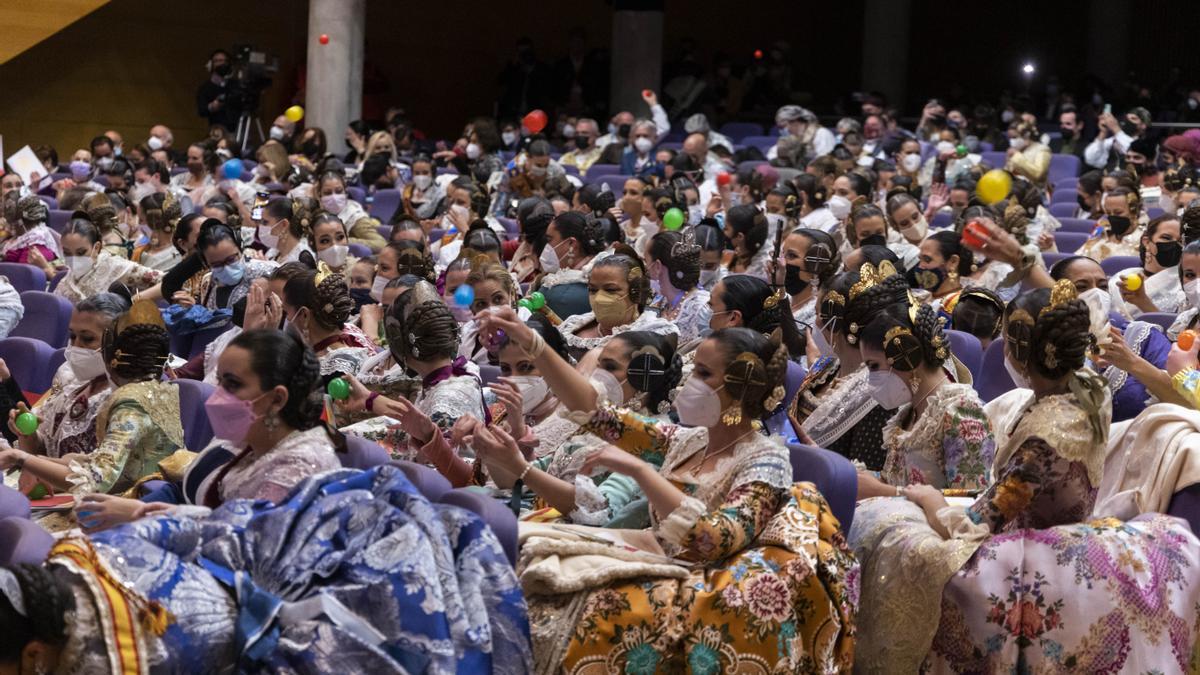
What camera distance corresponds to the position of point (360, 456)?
3.12 metres

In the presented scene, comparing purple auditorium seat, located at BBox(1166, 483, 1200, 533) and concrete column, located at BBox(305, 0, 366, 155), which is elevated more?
concrete column, located at BBox(305, 0, 366, 155)

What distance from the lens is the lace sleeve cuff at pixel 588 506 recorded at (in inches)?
130

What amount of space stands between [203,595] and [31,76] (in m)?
13.4

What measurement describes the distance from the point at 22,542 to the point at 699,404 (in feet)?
4.16

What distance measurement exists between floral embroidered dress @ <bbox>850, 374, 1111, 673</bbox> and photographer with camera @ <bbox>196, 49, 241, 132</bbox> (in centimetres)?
1119

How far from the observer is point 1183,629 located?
308 cm

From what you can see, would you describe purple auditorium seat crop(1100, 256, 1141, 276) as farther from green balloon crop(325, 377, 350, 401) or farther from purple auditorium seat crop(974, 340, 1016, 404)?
green balloon crop(325, 377, 350, 401)

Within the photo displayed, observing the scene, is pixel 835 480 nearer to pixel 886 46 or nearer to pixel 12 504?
pixel 12 504

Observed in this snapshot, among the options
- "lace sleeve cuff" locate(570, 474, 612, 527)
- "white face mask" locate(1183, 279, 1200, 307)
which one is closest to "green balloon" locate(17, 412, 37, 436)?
"lace sleeve cuff" locate(570, 474, 612, 527)

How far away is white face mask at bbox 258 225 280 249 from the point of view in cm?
685

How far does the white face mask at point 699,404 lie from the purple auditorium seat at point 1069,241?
546 centimetres

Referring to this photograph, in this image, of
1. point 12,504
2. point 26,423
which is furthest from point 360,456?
point 26,423

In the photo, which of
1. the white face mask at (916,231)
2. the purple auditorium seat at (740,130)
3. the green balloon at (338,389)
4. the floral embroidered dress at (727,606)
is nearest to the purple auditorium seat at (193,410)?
the green balloon at (338,389)

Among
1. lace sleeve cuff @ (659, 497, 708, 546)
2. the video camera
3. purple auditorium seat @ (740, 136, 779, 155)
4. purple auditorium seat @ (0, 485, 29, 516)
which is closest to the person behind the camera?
purple auditorium seat @ (0, 485, 29, 516)
